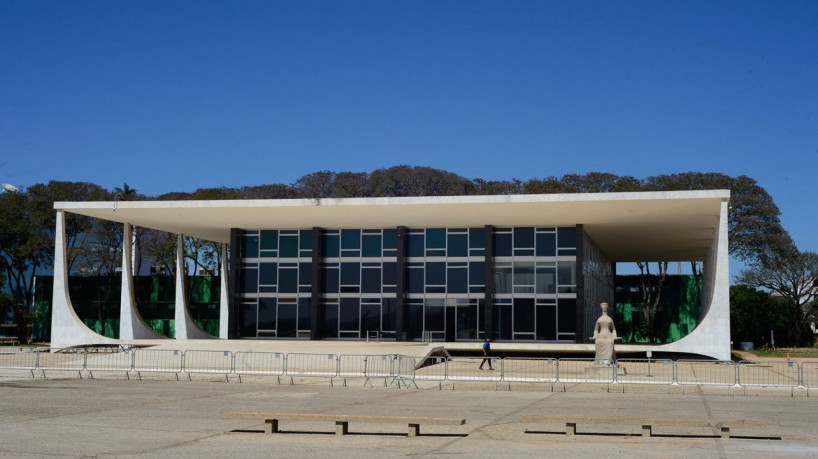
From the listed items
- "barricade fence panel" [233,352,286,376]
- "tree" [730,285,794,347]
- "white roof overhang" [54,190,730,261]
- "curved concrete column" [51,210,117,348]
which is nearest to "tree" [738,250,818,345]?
"tree" [730,285,794,347]

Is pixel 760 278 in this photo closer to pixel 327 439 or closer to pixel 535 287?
pixel 535 287

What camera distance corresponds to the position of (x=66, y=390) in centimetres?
2152

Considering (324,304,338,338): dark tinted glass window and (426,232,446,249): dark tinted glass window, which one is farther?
(324,304,338,338): dark tinted glass window

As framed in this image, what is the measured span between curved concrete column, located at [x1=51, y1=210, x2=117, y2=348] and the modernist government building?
0.23ft

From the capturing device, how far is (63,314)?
4275cm

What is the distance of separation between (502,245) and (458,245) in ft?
7.45

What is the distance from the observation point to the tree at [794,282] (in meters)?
63.9

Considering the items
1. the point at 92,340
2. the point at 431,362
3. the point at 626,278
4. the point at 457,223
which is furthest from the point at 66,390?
the point at 626,278

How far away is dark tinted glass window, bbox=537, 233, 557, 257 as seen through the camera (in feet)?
140

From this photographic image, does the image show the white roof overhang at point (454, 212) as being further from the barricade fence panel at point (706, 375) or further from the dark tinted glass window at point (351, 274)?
the barricade fence panel at point (706, 375)

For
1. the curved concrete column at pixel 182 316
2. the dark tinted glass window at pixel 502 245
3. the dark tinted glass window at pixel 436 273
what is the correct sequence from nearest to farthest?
the dark tinted glass window at pixel 502 245, the dark tinted glass window at pixel 436 273, the curved concrete column at pixel 182 316

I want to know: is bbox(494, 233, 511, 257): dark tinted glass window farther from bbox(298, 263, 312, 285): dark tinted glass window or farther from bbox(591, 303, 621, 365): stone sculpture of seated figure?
bbox(591, 303, 621, 365): stone sculpture of seated figure

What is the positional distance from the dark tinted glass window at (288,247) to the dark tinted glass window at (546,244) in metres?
13.0

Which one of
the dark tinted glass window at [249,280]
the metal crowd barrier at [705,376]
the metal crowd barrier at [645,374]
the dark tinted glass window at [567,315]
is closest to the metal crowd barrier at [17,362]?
the dark tinted glass window at [249,280]
